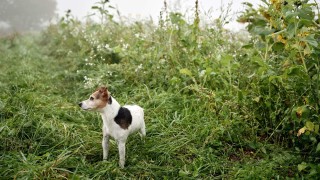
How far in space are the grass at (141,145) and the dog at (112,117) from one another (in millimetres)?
214

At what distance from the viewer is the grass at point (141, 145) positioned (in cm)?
314

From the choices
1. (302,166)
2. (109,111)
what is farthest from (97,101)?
(302,166)

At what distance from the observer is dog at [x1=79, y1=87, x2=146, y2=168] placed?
3.10 meters

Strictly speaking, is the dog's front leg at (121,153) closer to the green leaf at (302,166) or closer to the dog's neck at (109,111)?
the dog's neck at (109,111)

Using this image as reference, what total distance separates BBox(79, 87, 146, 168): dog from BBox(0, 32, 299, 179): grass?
21cm

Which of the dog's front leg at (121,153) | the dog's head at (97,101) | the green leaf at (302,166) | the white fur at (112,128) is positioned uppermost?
the dog's head at (97,101)

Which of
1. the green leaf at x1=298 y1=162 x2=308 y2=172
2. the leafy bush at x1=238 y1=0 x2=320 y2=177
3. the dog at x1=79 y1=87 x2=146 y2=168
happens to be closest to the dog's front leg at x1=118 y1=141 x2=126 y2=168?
the dog at x1=79 y1=87 x2=146 y2=168

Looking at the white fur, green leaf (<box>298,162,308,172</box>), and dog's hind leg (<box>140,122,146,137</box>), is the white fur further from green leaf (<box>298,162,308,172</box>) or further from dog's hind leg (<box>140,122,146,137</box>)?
green leaf (<box>298,162,308,172</box>)

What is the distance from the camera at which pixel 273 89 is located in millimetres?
3543

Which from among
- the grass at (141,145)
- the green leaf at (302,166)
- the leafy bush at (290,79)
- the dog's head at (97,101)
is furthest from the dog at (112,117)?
the green leaf at (302,166)

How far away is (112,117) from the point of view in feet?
10.5

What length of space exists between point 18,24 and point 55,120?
26.1 m

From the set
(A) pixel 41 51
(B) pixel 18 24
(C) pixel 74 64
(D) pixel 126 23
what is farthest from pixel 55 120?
(B) pixel 18 24

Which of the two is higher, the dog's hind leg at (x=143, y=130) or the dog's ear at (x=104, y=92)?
the dog's ear at (x=104, y=92)
